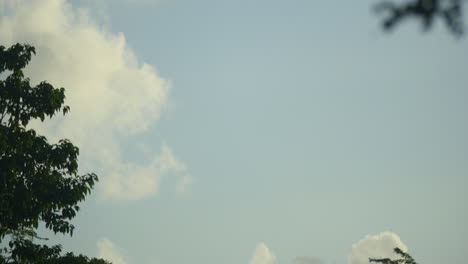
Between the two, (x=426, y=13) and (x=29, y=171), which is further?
(x=29, y=171)

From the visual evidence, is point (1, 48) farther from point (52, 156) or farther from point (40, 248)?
point (40, 248)

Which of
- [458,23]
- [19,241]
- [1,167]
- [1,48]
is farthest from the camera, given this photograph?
[1,48]

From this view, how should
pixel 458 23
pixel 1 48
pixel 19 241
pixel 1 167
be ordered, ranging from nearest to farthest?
pixel 458 23 < pixel 1 167 < pixel 19 241 < pixel 1 48

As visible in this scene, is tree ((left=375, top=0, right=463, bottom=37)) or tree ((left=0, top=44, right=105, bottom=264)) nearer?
tree ((left=375, top=0, right=463, bottom=37))

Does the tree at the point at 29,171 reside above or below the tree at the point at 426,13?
above

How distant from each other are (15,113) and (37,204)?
322 cm

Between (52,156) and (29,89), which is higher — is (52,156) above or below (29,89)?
below

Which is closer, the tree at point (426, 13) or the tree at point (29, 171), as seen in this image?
the tree at point (426, 13)

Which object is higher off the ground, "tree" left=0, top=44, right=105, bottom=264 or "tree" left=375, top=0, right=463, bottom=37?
"tree" left=0, top=44, right=105, bottom=264

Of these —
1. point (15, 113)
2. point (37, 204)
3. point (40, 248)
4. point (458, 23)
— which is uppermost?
point (15, 113)

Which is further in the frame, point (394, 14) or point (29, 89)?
point (29, 89)

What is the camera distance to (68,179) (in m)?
14.4

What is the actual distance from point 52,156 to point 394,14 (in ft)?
42.1

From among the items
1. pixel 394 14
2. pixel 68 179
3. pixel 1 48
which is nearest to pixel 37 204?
pixel 68 179
